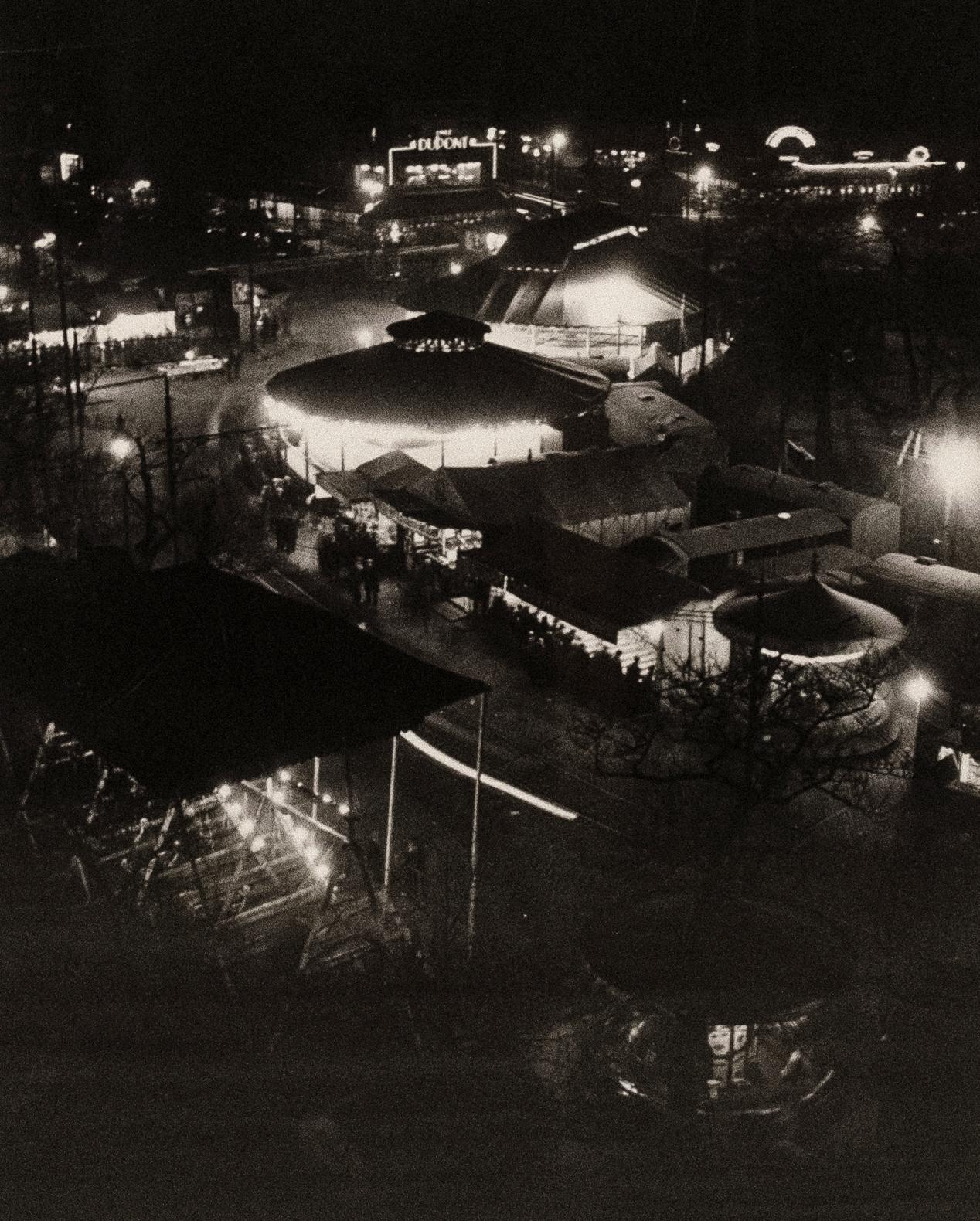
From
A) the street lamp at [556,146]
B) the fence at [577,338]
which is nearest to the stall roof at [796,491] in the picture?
the fence at [577,338]

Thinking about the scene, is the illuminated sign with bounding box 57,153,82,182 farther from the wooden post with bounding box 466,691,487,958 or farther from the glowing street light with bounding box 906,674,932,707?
the wooden post with bounding box 466,691,487,958

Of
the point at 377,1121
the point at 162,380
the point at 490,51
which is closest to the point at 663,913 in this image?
the point at 377,1121

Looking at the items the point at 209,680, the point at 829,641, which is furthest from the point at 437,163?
the point at 209,680

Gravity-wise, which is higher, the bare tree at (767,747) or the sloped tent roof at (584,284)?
the sloped tent roof at (584,284)

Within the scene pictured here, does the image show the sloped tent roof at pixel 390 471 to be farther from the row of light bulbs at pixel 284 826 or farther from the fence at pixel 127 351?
the row of light bulbs at pixel 284 826

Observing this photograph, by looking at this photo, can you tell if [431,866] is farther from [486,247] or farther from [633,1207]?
[486,247]

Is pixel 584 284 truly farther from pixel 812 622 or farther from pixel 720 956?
pixel 720 956

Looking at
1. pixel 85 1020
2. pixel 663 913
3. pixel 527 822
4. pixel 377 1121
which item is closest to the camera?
pixel 377 1121
